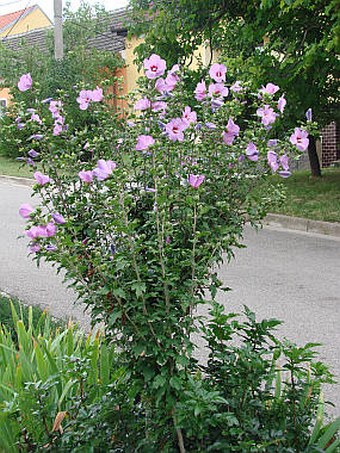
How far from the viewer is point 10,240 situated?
10336mm

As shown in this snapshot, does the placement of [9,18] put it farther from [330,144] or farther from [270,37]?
[270,37]

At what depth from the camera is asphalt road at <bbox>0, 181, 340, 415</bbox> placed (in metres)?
5.68

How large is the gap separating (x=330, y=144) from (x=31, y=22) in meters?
28.1

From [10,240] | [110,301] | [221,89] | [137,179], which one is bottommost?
[10,240]

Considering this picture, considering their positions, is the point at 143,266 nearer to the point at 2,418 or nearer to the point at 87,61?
the point at 2,418

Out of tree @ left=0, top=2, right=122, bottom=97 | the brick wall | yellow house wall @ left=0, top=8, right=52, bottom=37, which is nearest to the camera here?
the brick wall

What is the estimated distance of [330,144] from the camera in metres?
18.8

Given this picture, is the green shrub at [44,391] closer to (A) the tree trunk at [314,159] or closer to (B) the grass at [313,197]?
(B) the grass at [313,197]

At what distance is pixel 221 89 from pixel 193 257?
772mm

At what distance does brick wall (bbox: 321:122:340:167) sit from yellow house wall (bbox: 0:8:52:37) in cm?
2612

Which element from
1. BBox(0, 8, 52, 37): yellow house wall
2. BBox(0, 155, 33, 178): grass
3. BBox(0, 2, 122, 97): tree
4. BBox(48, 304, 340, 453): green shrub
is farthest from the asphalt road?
BBox(0, 8, 52, 37): yellow house wall

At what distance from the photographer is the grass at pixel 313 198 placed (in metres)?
10.7

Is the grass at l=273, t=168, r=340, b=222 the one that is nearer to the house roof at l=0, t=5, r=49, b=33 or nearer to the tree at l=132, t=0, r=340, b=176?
the tree at l=132, t=0, r=340, b=176

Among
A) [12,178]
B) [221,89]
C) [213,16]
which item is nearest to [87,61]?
[12,178]
